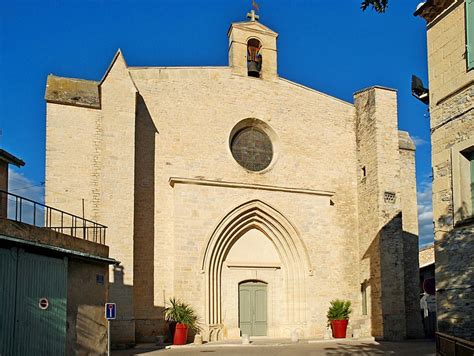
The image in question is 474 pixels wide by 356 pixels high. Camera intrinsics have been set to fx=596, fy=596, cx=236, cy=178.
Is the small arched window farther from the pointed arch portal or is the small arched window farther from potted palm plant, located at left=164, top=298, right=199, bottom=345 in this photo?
potted palm plant, located at left=164, top=298, right=199, bottom=345

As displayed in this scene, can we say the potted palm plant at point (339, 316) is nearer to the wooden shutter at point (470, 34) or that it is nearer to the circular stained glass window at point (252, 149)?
the circular stained glass window at point (252, 149)

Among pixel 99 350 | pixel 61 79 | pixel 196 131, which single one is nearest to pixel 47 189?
pixel 61 79

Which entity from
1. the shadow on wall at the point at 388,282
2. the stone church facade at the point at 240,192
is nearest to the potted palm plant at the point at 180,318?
the stone church facade at the point at 240,192

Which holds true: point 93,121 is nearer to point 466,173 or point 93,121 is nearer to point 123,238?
point 123,238

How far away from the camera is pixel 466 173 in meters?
9.10

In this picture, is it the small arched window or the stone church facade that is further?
the small arched window

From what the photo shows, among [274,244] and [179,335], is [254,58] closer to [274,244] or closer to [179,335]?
[274,244]

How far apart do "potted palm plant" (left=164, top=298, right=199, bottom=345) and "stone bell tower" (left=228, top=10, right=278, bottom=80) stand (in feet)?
25.4

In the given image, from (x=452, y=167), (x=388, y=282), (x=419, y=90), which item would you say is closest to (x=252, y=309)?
(x=388, y=282)

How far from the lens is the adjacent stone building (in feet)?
29.6

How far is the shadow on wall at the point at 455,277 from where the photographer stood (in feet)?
29.3

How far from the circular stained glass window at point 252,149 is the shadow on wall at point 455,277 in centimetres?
1017

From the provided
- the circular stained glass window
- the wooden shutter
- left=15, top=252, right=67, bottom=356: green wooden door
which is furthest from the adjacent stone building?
the circular stained glass window

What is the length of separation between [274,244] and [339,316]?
3.05m
